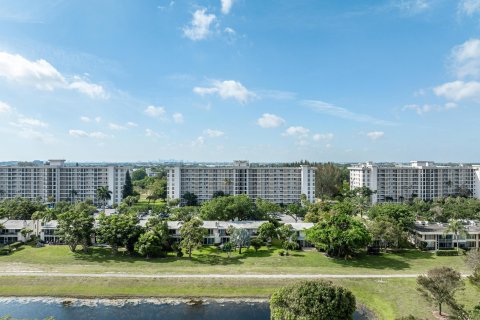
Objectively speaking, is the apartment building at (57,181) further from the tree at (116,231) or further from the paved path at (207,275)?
the paved path at (207,275)

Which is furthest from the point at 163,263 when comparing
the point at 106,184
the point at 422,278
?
the point at 106,184

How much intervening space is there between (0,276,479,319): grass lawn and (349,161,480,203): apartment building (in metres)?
90.0

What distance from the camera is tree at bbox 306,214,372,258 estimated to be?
5788 centimetres

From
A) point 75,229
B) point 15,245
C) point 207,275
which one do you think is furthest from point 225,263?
point 15,245

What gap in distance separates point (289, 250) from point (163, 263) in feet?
75.0

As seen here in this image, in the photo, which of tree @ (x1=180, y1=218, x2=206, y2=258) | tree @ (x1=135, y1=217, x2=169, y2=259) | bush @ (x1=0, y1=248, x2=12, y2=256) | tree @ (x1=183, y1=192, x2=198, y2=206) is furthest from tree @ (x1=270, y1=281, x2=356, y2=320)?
tree @ (x1=183, y1=192, x2=198, y2=206)

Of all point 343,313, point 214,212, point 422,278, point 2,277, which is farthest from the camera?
point 214,212

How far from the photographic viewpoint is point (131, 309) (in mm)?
42812

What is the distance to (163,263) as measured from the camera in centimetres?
5709

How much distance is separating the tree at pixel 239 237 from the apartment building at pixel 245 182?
204 feet

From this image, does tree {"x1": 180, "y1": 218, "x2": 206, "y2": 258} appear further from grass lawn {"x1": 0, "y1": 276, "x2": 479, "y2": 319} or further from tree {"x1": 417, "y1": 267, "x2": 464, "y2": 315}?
tree {"x1": 417, "y1": 267, "x2": 464, "y2": 315}

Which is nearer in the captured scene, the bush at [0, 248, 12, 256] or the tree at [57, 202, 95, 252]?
the tree at [57, 202, 95, 252]

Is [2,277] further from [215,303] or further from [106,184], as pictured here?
[106,184]

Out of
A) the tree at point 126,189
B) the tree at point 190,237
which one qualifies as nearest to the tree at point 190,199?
the tree at point 126,189
